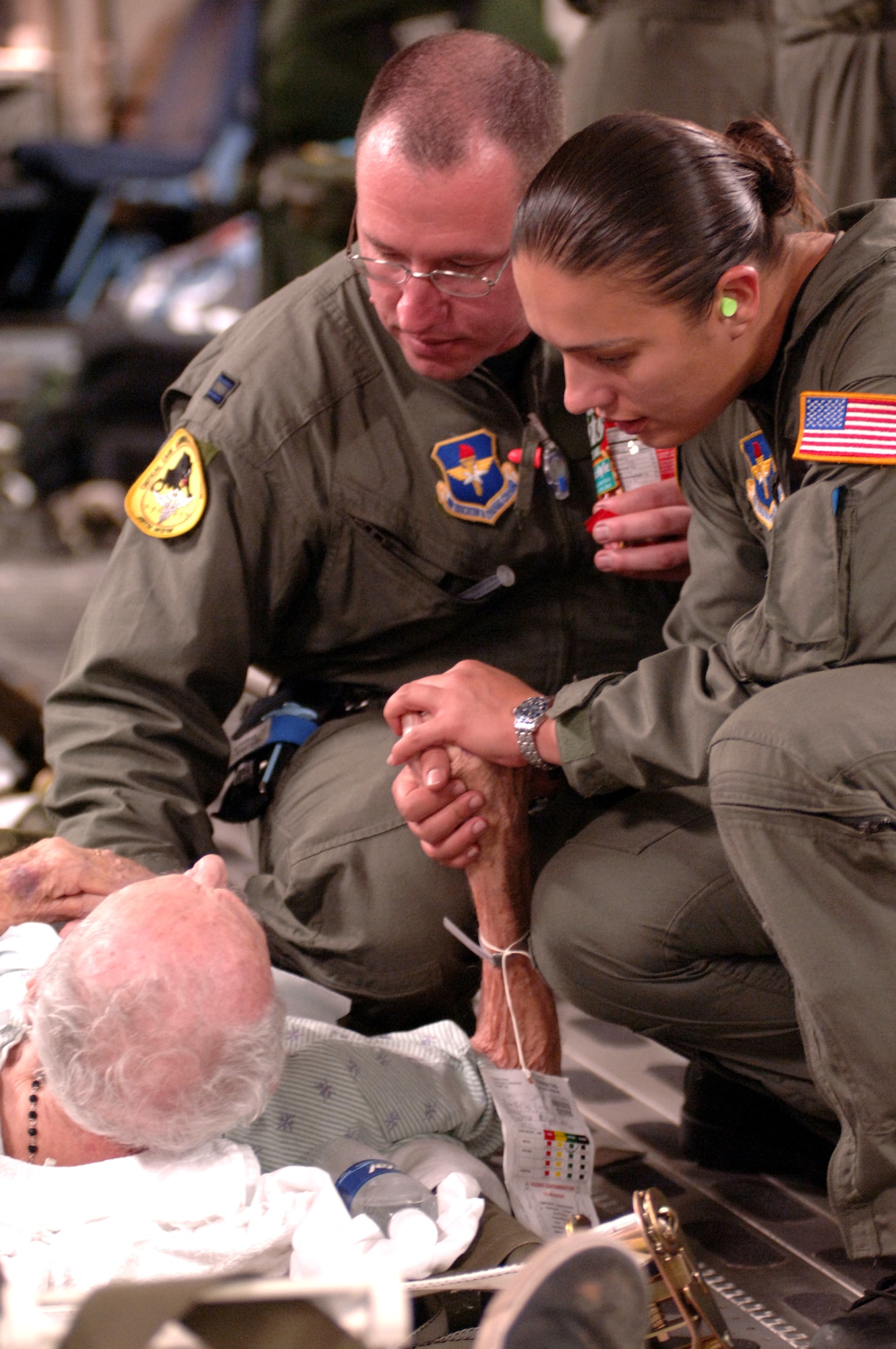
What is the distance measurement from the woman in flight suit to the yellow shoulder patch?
1.41 ft

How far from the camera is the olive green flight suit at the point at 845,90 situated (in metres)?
2.54

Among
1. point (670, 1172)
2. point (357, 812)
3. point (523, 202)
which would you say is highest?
point (523, 202)

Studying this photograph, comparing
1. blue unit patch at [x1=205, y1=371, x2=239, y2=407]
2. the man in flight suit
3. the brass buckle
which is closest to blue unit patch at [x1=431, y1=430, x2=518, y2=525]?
the man in flight suit

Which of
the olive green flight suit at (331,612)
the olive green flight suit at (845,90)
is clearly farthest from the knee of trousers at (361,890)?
the olive green flight suit at (845,90)

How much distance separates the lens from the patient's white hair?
1304 millimetres

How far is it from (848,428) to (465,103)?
776 millimetres

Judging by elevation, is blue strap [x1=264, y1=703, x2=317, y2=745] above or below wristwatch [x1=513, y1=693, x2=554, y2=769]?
below

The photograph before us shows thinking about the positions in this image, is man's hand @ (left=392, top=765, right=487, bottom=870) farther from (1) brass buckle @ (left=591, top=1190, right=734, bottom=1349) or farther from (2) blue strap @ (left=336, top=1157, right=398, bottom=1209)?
(1) brass buckle @ (left=591, top=1190, right=734, bottom=1349)

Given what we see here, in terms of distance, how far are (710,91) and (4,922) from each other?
1982 millimetres

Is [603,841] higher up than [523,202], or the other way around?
[523,202]

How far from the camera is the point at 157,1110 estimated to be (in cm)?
132

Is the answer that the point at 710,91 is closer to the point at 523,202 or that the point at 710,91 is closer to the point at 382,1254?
the point at 523,202

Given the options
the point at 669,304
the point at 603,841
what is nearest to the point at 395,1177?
the point at 603,841

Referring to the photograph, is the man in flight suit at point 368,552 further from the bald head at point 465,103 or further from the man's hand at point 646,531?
the man's hand at point 646,531
